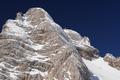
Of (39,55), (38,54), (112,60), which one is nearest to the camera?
(39,55)

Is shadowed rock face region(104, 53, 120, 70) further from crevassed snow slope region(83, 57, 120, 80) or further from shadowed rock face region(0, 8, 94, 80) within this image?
shadowed rock face region(0, 8, 94, 80)

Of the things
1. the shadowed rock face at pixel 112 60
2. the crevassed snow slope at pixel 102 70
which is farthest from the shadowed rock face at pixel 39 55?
the shadowed rock face at pixel 112 60

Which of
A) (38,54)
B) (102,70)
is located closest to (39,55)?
(38,54)

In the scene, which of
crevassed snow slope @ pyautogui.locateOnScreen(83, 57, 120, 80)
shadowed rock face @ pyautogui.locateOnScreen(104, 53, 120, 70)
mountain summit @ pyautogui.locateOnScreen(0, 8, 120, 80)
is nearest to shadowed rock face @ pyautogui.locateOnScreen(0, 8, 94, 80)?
mountain summit @ pyautogui.locateOnScreen(0, 8, 120, 80)

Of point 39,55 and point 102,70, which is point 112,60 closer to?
point 102,70

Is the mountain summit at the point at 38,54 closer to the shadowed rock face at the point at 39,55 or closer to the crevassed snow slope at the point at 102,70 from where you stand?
the shadowed rock face at the point at 39,55

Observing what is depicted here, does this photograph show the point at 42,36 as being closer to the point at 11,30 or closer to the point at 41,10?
the point at 11,30

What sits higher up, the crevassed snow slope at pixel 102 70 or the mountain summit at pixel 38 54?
the crevassed snow slope at pixel 102 70

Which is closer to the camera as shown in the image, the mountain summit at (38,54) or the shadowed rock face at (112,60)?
the mountain summit at (38,54)

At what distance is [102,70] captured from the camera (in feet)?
500

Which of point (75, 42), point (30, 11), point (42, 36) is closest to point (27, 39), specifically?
point (42, 36)

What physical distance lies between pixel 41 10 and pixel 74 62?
4342cm

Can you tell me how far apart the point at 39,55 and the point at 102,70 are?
39.7m

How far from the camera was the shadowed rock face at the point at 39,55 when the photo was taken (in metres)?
108
